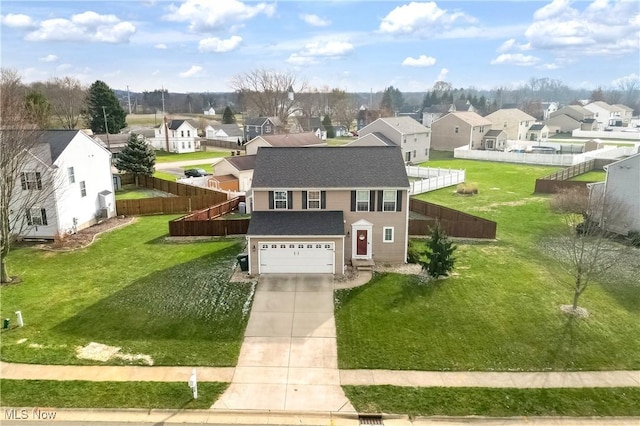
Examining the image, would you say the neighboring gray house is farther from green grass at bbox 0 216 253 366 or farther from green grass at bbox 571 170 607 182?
green grass at bbox 0 216 253 366

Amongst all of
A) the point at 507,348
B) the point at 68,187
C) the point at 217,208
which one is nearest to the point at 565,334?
the point at 507,348

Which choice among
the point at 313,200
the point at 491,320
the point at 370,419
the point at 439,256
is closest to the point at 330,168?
the point at 313,200

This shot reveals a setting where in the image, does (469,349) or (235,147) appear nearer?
(469,349)

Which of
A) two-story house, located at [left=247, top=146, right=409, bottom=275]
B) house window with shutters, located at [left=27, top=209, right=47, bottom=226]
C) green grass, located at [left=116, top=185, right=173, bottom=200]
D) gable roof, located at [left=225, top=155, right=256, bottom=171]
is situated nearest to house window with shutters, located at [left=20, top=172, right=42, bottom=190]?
house window with shutters, located at [left=27, top=209, right=47, bottom=226]

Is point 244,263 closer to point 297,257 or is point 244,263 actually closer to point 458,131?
point 297,257

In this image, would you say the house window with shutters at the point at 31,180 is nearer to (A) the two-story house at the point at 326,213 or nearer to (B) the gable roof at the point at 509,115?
(A) the two-story house at the point at 326,213

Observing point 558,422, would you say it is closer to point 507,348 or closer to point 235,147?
point 507,348

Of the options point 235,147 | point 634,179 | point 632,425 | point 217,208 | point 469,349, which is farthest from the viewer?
point 235,147
